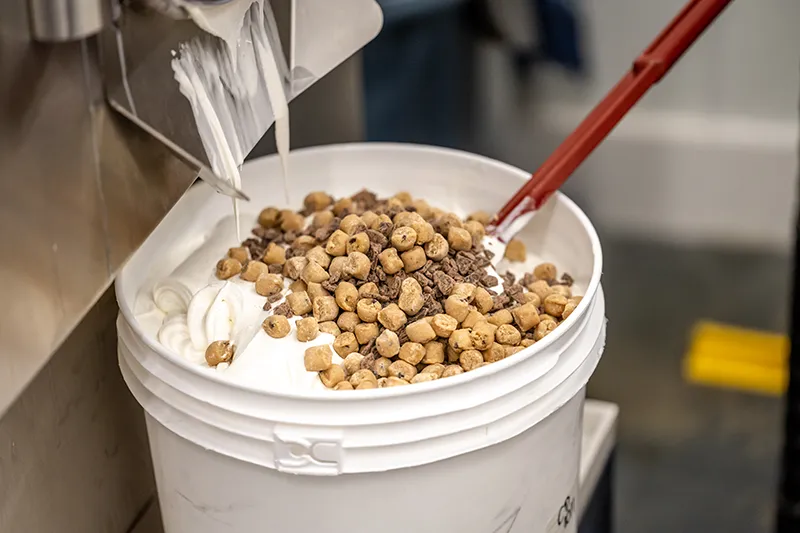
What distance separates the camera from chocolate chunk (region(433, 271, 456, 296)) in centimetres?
61

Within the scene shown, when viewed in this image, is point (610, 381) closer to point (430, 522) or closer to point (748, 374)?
point (748, 374)

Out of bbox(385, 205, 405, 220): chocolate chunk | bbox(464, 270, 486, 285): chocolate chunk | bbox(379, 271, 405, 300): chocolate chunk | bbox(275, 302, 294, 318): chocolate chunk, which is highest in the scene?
bbox(385, 205, 405, 220): chocolate chunk

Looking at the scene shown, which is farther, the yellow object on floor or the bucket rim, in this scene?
the yellow object on floor

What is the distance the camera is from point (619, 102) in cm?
68

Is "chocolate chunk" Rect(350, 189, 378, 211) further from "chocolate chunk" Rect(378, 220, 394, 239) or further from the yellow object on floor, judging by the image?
the yellow object on floor

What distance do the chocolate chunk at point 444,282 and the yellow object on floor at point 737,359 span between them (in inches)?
32.2

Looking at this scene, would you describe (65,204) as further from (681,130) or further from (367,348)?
(681,130)

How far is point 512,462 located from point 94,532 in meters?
0.34

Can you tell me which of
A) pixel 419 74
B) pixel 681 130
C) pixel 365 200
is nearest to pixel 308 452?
pixel 365 200

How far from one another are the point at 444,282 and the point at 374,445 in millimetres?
140

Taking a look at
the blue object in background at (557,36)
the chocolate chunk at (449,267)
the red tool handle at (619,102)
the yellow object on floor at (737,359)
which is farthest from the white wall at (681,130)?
the chocolate chunk at (449,267)

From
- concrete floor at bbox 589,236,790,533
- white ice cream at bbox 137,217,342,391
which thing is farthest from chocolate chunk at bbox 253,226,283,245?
concrete floor at bbox 589,236,790,533

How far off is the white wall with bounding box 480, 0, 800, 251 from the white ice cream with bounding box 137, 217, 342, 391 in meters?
0.93

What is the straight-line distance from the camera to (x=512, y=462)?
55cm
